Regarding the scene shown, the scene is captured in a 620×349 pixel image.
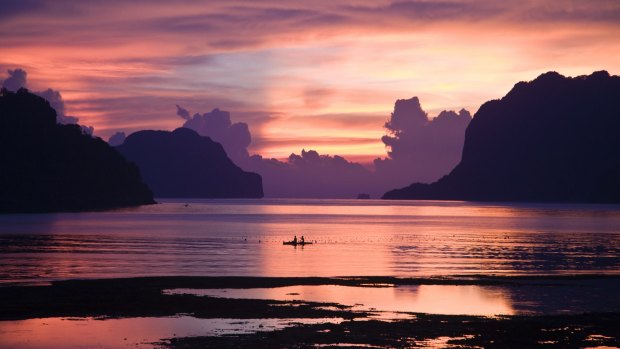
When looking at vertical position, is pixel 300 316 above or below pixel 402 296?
above

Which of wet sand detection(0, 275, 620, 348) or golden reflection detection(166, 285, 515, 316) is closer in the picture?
wet sand detection(0, 275, 620, 348)

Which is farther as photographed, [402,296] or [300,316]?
[402,296]

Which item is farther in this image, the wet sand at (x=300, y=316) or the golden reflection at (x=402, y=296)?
the golden reflection at (x=402, y=296)

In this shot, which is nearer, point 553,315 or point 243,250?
point 553,315

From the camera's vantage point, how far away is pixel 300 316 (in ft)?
132

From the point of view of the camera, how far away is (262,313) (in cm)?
4128

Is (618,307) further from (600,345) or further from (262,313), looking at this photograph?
(262,313)

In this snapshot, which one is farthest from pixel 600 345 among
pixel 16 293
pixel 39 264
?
pixel 39 264

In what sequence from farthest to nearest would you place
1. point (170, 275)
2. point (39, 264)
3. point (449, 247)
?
point (449, 247) < point (39, 264) < point (170, 275)

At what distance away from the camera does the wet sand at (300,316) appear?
33.5 metres

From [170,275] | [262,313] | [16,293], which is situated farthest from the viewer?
[170,275]

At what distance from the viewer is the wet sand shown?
110 ft

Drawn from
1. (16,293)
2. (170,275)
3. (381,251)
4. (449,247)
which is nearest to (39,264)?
(170,275)

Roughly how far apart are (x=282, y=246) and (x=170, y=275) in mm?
45035
